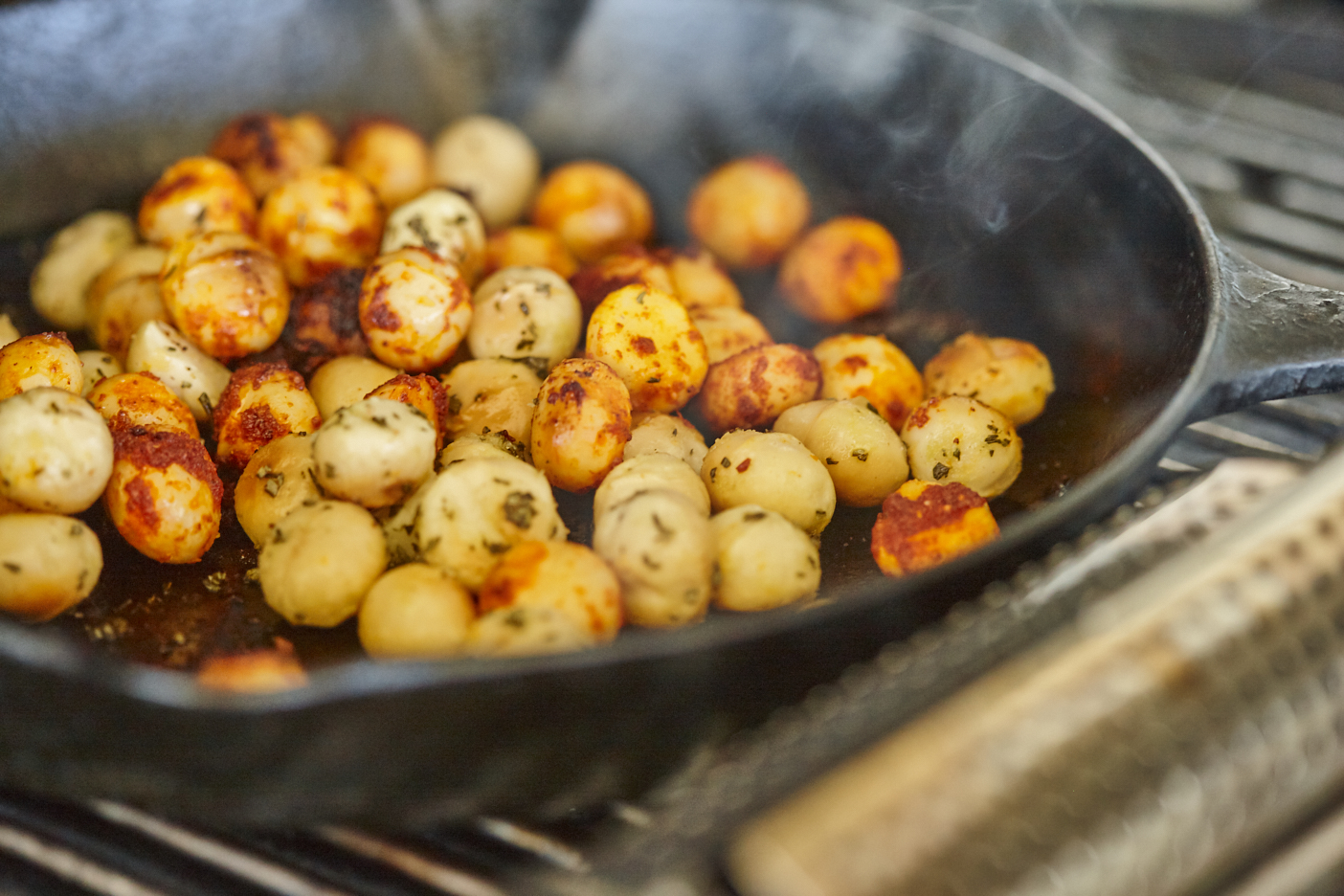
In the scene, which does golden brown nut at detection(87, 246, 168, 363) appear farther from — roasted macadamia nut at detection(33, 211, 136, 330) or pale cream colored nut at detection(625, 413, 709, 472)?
pale cream colored nut at detection(625, 413, 709, 472)

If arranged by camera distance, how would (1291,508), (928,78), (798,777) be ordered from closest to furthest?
(798,777)
(1291,508)
(928,78)

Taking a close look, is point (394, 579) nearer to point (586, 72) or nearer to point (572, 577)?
point (572, 577)

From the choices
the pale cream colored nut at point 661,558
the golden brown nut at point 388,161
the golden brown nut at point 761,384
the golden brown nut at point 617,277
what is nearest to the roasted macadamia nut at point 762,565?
the pale cream colored nut at point 661,558

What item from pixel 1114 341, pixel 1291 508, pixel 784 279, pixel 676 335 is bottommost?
pixel 1291 508

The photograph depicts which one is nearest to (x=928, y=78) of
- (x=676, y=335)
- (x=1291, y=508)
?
(x=676, y=335)

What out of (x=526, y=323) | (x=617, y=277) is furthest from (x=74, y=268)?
(x=617, y=277)

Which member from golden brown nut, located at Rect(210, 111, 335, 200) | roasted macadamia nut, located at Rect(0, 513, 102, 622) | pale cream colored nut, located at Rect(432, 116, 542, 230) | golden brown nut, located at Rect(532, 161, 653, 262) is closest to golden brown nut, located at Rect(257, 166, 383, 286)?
golden brown nut, located at Rect(210, 111, 335, 200)

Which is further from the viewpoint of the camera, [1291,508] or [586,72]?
[586,72]
